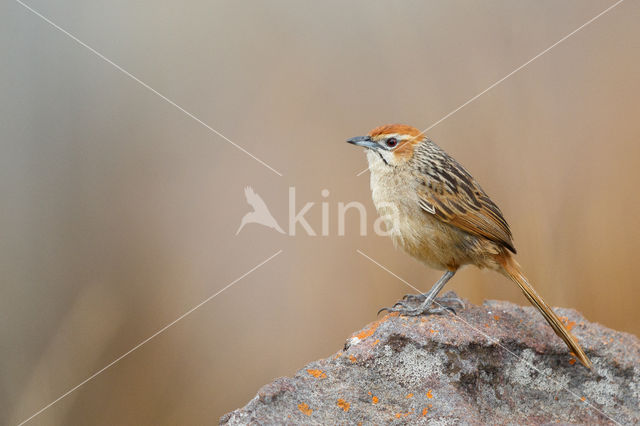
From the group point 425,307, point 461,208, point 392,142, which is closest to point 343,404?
point 425,307

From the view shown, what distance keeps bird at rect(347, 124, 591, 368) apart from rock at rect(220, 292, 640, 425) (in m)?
0.36

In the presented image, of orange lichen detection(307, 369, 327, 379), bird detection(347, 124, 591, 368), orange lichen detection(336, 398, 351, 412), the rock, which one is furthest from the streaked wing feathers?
orange lichen detection(336, 398, 351, 412)

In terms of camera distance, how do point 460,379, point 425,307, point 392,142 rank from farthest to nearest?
point 392,142 → point 425,307 → point 460,379

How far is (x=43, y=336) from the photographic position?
5152mm

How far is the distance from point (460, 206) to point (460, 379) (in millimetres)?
1196

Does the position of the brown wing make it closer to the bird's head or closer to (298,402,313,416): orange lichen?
the bird's head

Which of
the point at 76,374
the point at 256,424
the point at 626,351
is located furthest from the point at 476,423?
the point at 76,374

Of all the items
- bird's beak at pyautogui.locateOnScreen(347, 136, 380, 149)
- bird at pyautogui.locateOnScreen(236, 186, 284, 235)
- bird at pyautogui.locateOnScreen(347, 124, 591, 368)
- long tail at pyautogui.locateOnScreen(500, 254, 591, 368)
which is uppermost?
bird's beak at pyautogui.locateOnScreen(347, 136, 380, 149)

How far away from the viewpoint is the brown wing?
414cm

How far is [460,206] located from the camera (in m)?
4.18

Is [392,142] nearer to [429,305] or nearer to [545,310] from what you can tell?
[429,305]

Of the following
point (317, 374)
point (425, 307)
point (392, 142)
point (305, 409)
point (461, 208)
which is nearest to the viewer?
point (305, 409)

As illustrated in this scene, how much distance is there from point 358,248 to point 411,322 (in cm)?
202

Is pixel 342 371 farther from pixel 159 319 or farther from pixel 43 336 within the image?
pixel 43 336
